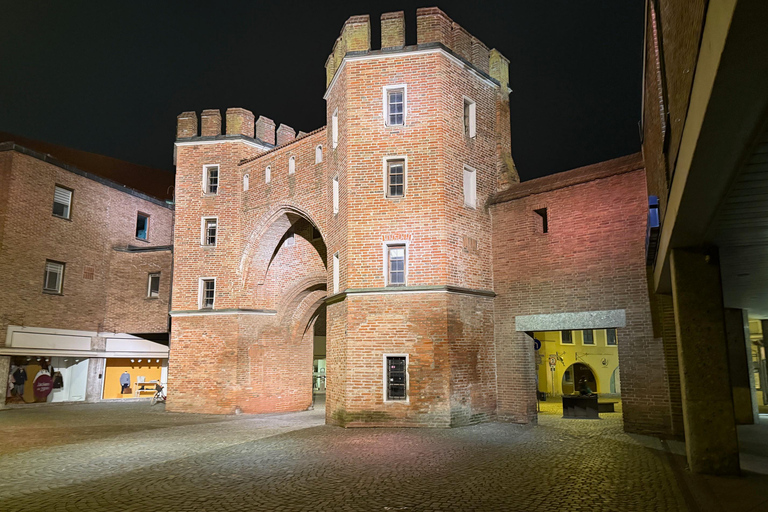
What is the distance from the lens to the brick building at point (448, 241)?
13914mm

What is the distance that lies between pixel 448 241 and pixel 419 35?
6.16 meters

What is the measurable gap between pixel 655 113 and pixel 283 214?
43.8 feet

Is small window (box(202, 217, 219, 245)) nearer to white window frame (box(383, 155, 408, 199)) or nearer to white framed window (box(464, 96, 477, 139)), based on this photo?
white window frame (box(383, 155, 408, 199))

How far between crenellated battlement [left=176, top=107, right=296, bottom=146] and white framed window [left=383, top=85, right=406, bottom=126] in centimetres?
692

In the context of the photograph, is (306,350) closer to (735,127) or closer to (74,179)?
(74,179)

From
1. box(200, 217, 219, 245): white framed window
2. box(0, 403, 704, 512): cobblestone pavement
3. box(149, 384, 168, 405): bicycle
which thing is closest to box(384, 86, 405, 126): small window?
box(0, 403, 704, 512): cobblestone pavement

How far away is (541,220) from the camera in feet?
52.0

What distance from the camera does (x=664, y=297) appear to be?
496 inches

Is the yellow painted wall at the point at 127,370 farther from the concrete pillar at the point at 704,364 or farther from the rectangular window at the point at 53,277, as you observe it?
the concrete pillar at the point at 704,364

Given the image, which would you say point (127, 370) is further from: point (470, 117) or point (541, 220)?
point (541, 220)

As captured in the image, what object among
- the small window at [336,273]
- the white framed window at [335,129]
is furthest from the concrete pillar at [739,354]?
the white framed window at [335,129]

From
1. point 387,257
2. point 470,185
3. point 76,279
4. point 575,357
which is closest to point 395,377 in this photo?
point 387,257

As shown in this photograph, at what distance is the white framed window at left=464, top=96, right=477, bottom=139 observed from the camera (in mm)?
16625

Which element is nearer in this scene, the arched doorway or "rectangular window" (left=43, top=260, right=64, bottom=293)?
"rectangular window" (left=43, top=260, right=64, bottom=293)
